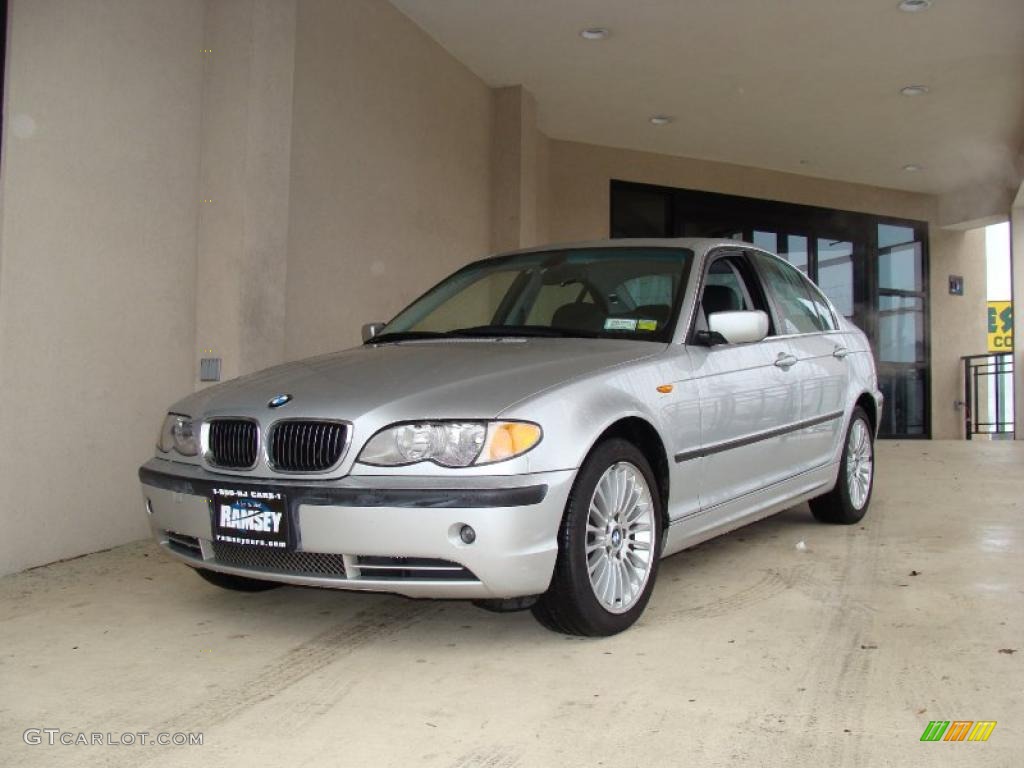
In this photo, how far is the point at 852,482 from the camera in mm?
5188

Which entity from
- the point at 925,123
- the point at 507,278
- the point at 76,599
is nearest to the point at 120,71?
the point at 507,278

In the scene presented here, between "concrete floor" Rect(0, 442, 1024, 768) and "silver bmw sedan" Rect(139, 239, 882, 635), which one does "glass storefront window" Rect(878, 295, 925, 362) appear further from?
"silver bmw sedan" Rect(139, 239, 882, 635)

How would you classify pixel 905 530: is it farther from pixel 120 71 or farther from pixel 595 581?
pixel 120 71

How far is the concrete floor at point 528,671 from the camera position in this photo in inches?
90.3

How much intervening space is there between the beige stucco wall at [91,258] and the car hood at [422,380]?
1.21 meters

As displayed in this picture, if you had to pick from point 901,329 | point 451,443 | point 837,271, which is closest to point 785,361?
point 451,443

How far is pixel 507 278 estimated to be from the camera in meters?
4.36

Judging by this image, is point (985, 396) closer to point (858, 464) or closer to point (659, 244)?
point (858, 464)

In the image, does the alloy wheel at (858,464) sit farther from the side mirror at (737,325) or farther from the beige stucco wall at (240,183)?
the beige stucco wall at (240,183)

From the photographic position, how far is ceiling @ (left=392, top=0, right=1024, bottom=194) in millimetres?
7582

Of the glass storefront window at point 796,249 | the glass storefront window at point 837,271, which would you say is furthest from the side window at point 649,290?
the glass storefront window at point 837,271

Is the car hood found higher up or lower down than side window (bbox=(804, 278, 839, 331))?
lower down

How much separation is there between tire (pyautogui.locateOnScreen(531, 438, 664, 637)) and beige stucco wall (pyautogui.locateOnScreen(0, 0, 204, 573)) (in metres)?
2.59

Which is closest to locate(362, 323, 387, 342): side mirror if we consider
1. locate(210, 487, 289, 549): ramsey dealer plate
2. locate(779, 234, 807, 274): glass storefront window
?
locate(210, 487, 289, 549): ramsey dealer plate
